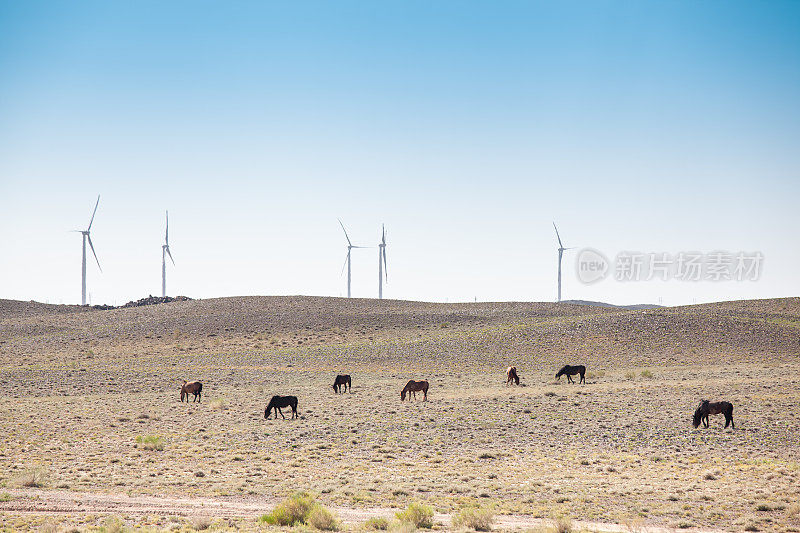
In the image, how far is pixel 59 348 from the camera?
73562 mm

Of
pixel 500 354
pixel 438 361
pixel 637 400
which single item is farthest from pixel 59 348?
pixel 637 400

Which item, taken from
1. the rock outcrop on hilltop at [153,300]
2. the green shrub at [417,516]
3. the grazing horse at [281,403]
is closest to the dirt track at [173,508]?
the green shrub at [417,516]

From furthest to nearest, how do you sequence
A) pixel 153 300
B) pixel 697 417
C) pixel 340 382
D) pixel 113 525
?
1. pixel 153 300
2. pixel 340 382
3. pixel 697 417
4. pixel 113 525

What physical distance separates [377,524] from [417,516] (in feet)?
2.99

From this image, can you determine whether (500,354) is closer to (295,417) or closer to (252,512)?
(295,417)

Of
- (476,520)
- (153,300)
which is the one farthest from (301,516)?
(153,300)

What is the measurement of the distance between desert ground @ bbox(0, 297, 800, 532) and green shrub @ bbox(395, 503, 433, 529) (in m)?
0.71

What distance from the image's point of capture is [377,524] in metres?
16.0

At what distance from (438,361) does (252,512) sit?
43379mm

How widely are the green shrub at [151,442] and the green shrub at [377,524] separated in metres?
13.6

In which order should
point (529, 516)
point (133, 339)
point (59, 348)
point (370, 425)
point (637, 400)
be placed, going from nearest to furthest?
point (529, 516), point (370, 425), point (637, 400), point (59, 348), point (133, 339)

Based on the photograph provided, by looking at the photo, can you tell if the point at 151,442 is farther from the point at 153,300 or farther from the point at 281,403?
the point at 153,300

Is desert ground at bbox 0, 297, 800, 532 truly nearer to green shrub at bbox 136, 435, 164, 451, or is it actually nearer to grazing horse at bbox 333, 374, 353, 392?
green shrub at bbox 136, 435, 164, 451

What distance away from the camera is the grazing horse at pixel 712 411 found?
1119 inches
